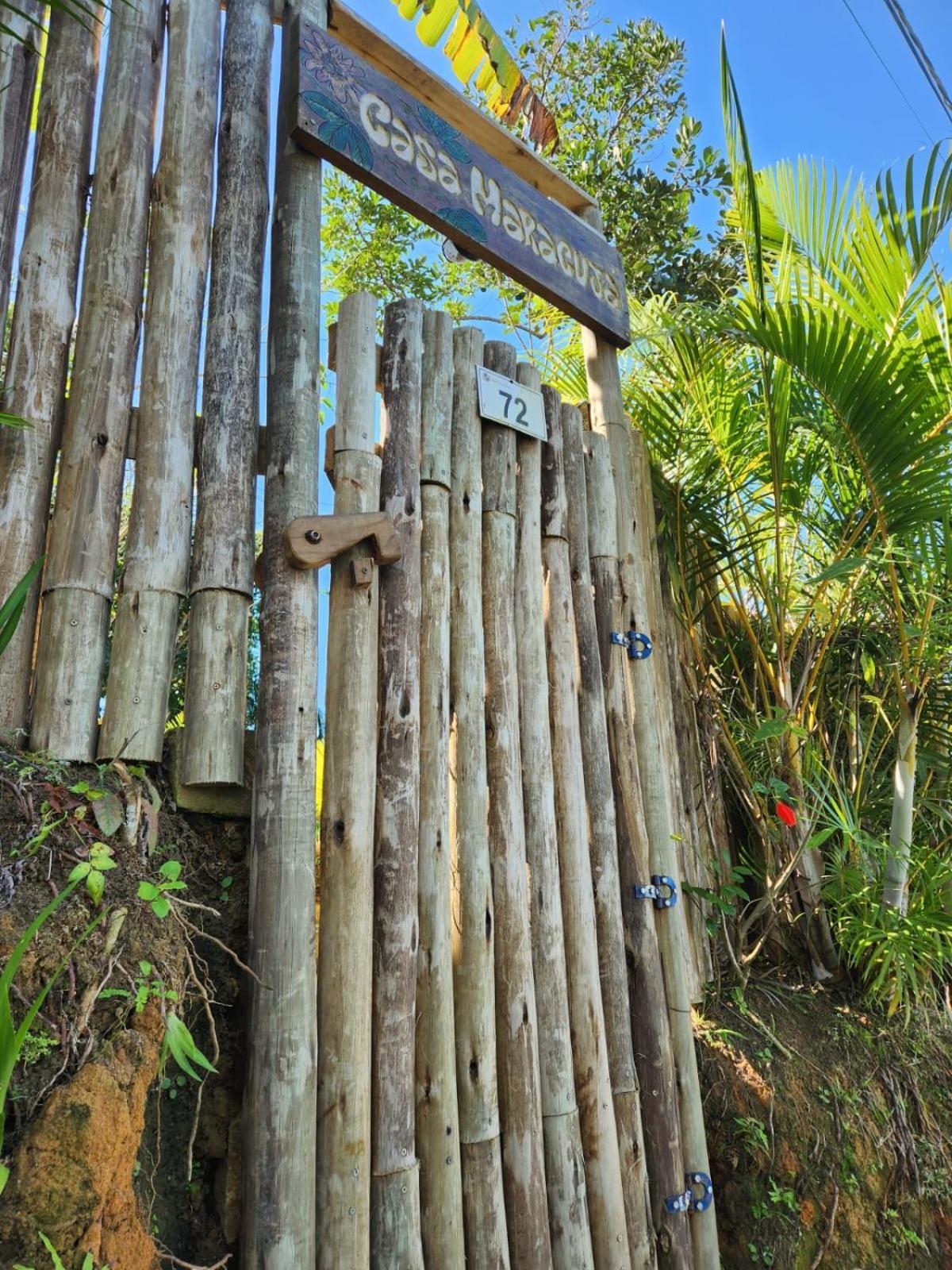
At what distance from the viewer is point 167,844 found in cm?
216

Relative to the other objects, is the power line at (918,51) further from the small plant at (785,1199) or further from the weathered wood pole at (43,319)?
the small plant at (785,1199)

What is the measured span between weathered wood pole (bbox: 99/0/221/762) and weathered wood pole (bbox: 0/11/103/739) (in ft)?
0.63

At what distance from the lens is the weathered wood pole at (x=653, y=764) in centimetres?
284

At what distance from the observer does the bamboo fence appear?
2141mm

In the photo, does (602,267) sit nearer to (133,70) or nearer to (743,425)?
(743,425)

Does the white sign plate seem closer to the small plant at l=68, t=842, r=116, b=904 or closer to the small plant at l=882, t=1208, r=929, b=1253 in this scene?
the small plant at l=68, t=842, r=116, b=904

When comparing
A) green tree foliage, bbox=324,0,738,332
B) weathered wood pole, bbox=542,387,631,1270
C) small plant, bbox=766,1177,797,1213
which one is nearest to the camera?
weathered wood pole, bbox=542,387,631,1270

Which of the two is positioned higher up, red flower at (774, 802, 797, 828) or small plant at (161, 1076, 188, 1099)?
red flower at (774, 802, 797, 828)

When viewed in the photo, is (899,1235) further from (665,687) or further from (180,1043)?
(180,1043)

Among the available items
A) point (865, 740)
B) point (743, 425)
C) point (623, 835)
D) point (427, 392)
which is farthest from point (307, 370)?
point (865, 740)

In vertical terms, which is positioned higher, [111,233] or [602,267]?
[602,267]

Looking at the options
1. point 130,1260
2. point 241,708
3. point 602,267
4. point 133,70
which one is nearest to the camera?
point 130,1260

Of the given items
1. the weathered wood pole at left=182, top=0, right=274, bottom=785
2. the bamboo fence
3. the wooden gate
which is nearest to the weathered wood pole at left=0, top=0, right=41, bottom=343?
the bamboo fence

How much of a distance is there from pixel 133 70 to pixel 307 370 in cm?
99
